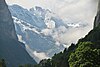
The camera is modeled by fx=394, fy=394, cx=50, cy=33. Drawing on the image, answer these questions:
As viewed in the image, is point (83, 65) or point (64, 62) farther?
point (64, 62)

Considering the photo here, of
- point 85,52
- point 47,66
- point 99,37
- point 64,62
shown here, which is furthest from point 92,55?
point 47,66

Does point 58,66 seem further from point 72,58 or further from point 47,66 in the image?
point 72,58

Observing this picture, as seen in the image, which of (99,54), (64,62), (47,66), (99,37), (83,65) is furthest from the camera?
(47,66)

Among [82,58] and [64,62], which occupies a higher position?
[64,62]

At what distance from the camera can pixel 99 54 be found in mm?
68062

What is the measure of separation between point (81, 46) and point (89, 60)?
4619mm

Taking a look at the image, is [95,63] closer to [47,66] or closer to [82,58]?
[82,58]

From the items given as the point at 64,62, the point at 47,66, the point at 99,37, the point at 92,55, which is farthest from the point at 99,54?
the point at 47,66

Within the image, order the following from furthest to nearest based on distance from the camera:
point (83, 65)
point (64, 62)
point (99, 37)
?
point (99, 37) → point (64, 62) → point (83, 65)

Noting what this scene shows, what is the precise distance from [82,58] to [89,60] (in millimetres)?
1230

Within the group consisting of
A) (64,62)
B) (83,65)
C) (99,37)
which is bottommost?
(83,65)

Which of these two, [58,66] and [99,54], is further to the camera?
[58,66]

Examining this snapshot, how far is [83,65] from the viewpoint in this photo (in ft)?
209

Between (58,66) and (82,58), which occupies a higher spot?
(58,66)
